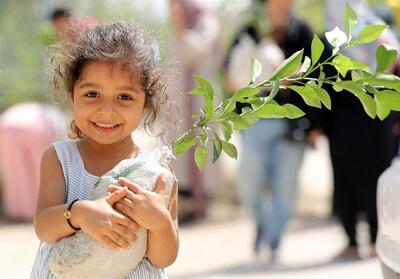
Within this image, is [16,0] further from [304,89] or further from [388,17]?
[304,89]

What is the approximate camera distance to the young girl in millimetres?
2418

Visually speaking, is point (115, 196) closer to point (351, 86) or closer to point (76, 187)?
point (76, 187)

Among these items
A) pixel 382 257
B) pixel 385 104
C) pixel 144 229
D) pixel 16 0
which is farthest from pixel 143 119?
pixel 16 0

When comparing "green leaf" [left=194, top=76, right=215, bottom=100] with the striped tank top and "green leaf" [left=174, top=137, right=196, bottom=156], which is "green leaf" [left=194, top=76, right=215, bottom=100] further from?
the striped tank top

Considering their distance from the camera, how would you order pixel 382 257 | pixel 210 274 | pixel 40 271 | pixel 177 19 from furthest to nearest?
pixel 177 19
pixel 210 274
pixel 382 257
pixel 40 271

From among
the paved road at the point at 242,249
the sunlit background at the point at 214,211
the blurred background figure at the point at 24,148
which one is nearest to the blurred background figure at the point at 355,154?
the sunlit background at the point at 214,211

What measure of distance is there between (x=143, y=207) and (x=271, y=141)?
4022 mm

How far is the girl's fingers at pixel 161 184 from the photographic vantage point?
2.50 meters

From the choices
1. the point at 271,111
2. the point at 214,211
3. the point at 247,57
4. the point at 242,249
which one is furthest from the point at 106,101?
the point at 214,211

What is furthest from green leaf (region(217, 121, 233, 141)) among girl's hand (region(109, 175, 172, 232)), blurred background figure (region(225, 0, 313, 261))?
blurred background figure (region(225, 0, 313, 261))

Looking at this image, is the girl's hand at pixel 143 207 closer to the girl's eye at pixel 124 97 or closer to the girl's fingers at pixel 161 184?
the girl's fingers at pixel 161 184

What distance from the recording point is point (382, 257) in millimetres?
3277

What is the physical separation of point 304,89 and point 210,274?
363cm

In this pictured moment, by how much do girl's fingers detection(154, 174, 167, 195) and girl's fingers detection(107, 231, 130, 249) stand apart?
150 mm
